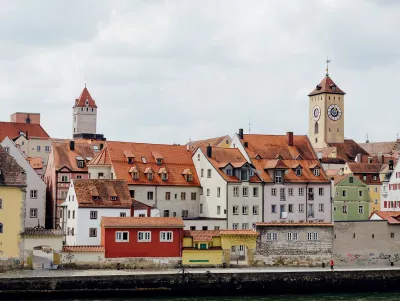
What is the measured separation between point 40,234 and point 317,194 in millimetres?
32356

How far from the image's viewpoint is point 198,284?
63.9 meters

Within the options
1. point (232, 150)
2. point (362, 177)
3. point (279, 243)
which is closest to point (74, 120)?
point (362, 177)

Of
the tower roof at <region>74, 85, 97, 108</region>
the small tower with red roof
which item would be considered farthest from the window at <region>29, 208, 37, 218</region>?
the tower roof at <region>74, 85, 97, 108</region>

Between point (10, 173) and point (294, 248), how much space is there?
24.8m

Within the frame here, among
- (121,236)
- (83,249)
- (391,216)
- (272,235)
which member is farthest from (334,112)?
(83,249)

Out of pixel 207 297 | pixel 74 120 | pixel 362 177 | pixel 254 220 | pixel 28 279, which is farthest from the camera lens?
pixel 74 120

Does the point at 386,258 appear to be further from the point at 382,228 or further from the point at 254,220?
the point at 254,220

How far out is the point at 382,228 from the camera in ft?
245

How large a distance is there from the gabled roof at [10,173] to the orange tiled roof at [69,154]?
1913 cm

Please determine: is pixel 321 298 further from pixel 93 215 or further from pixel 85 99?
pixel 85 99

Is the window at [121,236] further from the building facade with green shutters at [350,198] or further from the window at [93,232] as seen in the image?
the building facade with green shutters at [350,198]

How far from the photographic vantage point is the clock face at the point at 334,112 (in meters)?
168

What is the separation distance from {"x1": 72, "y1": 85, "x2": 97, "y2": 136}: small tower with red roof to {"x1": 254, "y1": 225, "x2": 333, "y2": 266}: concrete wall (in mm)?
101337

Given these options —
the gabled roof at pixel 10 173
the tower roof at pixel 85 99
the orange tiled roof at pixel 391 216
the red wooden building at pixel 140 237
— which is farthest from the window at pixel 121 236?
the tower roof at pixel 85 99
